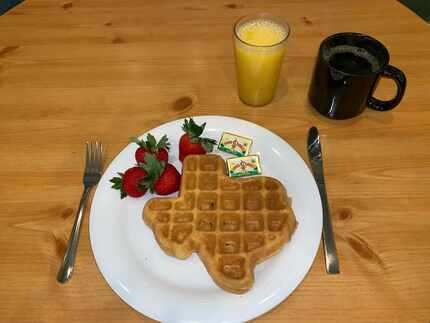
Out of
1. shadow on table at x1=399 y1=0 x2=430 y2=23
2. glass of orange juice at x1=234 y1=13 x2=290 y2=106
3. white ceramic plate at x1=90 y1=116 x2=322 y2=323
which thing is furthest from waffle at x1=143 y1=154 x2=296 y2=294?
shadow on table at x1=399 y1=0 x2=430 y2=23

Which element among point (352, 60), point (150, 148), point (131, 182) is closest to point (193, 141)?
point (150, 148)

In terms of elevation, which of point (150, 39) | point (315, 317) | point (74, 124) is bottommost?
point (315, 317)

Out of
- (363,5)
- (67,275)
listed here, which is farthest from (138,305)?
(363,5)

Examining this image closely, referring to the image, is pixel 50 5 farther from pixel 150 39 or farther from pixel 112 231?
pixel 112 231

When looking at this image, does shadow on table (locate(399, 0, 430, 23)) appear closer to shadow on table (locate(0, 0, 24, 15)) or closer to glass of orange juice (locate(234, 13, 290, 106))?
glass of orange juice (locate(234, 13, 290, 106))

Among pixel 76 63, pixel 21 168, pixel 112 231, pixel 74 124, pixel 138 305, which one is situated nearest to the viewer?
pixel 138 305

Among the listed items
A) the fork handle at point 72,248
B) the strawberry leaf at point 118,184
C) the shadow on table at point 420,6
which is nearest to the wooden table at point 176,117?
the fork handle at point 72,248
